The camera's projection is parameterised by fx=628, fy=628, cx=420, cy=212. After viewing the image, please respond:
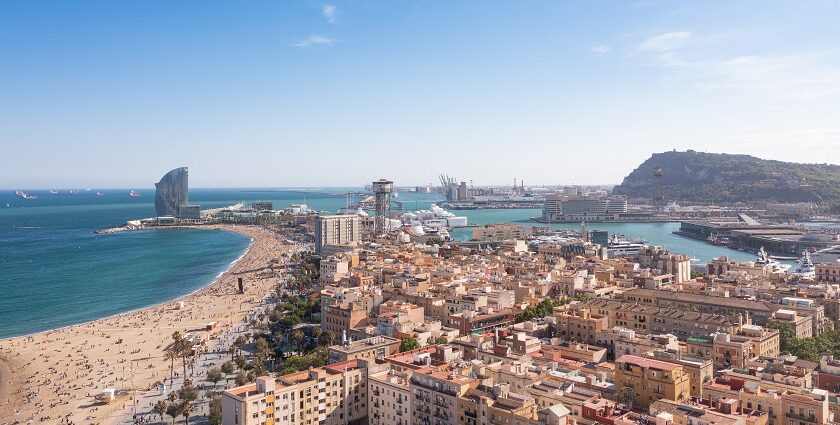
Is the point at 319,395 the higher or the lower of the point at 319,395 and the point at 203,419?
the higher

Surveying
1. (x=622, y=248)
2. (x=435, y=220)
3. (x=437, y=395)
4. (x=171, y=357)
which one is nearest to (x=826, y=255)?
(x=622, y=248)

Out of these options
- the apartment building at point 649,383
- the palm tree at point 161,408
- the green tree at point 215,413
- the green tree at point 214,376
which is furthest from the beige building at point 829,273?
the palm tree at point 161,408

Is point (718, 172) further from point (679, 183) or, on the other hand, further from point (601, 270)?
point (601, 270)

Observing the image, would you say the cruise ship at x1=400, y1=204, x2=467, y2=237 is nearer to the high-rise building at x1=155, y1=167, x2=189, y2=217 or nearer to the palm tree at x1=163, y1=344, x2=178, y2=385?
the high-rise building at x1=155, y1=167, x2=189, y2=217

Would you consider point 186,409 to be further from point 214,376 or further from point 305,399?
point 305,399

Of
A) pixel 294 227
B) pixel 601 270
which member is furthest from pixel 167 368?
pixel 294 227

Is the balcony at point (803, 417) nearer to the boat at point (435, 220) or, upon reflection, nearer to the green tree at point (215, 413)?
the green tree at point (215, 413)

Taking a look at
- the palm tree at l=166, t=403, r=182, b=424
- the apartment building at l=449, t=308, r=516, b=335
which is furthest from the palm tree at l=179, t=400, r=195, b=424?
the apartment building at l=449, t=308, r=516, b=335
